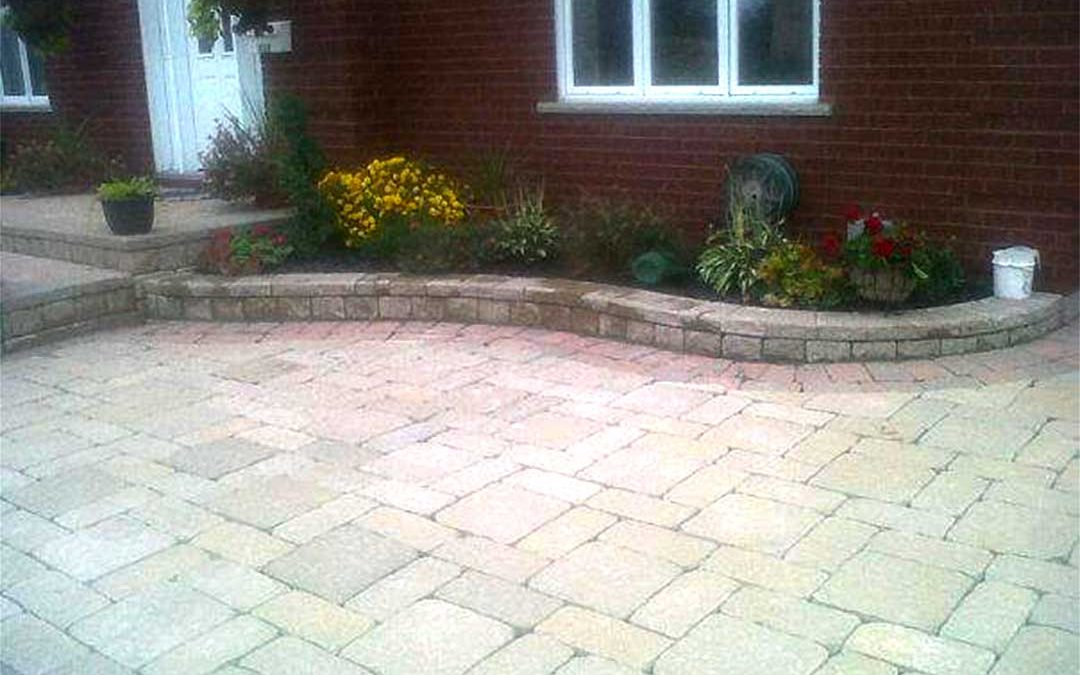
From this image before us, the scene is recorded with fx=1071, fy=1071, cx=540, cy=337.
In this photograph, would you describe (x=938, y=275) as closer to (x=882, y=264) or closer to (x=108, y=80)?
(x=882, y=264)

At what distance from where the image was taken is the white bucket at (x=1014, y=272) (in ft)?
19.3

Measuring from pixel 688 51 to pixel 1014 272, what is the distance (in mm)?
2769

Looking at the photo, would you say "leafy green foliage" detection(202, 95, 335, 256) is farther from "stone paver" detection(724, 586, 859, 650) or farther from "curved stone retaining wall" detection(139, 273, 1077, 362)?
"stone paver" detection(724, 586, 859, 650)

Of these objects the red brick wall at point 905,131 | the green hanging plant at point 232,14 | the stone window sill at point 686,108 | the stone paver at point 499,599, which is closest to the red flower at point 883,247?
the red brick wall at point 905,131

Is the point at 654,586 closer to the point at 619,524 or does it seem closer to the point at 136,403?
the point at 619,524

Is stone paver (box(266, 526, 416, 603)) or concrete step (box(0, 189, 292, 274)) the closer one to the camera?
stone paver (box(266, 526, 416, 603))

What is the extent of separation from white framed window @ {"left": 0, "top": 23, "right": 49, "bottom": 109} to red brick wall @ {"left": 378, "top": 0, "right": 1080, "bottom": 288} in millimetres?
6601

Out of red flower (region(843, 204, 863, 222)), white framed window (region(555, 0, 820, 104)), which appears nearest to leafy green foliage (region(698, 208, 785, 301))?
red flower (region(843, 204, 863, 222))

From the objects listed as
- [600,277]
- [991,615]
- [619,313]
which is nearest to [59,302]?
[600,277]

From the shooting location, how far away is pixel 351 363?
6.12m

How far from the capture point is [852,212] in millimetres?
6188

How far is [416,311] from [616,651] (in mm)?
4152

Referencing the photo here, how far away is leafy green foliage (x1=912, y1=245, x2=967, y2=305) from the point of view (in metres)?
5.85

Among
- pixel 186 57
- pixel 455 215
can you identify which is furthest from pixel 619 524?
pixel 186 57
